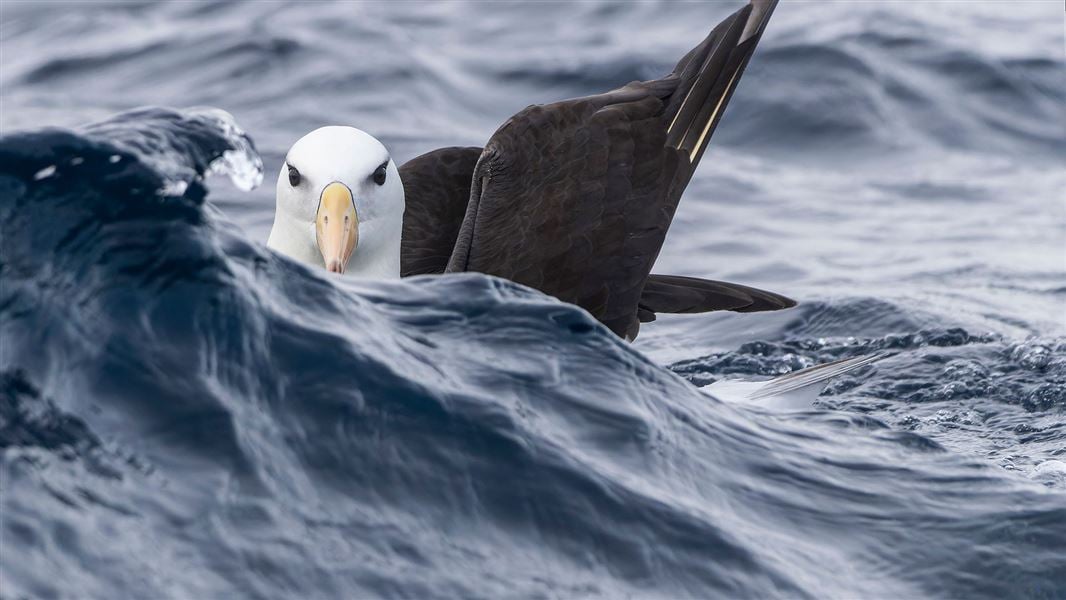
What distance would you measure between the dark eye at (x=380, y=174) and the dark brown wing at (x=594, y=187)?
35 centimetres

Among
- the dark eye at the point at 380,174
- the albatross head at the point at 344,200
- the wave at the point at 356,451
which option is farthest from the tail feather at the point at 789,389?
the dark eye at the point at 380,174

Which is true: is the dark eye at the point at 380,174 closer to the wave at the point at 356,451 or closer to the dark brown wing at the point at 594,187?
the dark brown wing at the point at 594,187

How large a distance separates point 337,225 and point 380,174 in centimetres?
38

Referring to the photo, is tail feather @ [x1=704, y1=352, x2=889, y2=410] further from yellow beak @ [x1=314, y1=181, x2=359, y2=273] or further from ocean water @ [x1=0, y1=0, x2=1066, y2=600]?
yellow beak @ [x1=314, y1=181, x2=359, y2=273]

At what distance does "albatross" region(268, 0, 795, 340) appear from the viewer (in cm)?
592

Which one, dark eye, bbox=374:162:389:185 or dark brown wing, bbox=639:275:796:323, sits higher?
dark eye, bbox=374:162:389:185

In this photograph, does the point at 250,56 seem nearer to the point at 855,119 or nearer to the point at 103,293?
the point at 855,119

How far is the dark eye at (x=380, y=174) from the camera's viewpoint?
6.00m

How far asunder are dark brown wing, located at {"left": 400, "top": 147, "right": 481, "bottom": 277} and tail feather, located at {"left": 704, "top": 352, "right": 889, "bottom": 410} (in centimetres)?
142

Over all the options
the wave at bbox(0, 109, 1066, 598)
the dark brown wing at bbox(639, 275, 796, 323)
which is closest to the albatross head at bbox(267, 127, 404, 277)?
the dark brown wing at bbox(639, 275, 796, 323)

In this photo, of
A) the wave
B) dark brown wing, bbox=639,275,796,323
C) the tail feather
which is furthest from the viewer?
dark brown wing, bbox=639,275,796,323

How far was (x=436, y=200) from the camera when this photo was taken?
270 inches

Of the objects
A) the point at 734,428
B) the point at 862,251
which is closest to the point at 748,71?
the point at 862,251

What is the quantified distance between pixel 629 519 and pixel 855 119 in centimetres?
811
